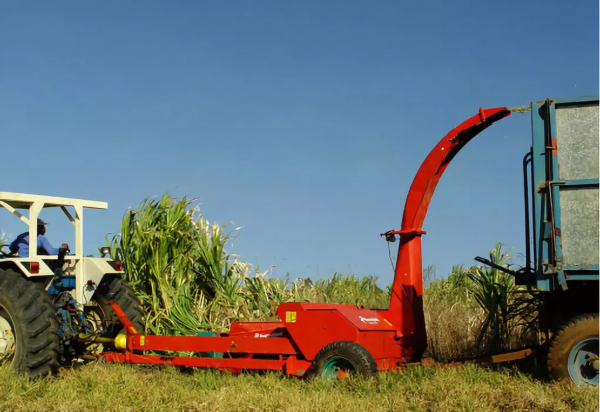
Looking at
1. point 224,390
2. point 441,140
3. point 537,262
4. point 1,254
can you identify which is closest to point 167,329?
point 1,254

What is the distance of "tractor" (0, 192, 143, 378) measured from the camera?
26.2 feet

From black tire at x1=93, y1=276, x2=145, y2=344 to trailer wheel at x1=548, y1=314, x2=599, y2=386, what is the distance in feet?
18.5

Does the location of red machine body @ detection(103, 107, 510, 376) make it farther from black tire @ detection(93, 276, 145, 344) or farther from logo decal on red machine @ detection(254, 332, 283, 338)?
black tire @ detection(93, 276, 145, 344)

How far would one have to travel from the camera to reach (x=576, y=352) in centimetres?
682

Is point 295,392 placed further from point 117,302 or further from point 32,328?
point 117,302

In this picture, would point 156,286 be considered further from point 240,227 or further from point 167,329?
point 240,227

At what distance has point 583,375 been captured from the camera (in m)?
6.83

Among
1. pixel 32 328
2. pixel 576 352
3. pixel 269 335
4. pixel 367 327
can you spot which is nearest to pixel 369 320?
pixel 367 327

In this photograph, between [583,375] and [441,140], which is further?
[441,140]

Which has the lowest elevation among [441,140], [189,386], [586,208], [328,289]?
[189,386]

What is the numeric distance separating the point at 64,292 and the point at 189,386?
8.44 feet

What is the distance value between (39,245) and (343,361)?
467cm

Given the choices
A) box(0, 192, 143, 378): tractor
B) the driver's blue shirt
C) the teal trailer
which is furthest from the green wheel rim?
the driver's blue shirt

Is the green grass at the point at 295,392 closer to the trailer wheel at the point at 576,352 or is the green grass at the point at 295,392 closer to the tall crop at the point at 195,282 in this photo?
the trailer wheel at the point at 576,352
